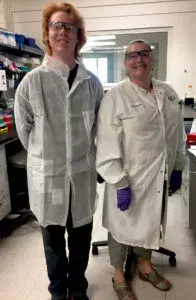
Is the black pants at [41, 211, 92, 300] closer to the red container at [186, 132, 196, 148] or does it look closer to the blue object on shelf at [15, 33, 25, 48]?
the red container at [186, 132, 196, 148]

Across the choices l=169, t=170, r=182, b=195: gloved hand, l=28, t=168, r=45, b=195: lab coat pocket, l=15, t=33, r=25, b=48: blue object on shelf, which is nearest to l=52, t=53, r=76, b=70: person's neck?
l=28, t=168, r=45, b=195: lab coat pocket

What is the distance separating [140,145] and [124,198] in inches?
10.6

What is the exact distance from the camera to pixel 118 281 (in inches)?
61.9

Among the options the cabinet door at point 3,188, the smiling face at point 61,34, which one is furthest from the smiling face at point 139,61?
the cabinet door at point 3,188

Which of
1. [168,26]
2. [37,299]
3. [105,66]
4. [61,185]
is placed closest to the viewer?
[61,185]

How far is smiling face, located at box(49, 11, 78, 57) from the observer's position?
A: 3.89ft

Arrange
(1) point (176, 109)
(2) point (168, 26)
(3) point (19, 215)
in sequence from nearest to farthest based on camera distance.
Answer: (1) point (176, 109) < (3) point (19, 215) < (2) point (168, 26)

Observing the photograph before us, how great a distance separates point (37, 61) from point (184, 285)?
3.25 meters

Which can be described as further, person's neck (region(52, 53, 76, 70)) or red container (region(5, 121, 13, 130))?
red container (region(5, 121, 13, 130))

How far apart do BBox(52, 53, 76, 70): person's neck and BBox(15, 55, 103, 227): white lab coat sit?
2 centimetres

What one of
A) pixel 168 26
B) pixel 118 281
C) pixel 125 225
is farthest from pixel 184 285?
pixel 168 26

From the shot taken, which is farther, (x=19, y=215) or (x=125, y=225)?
(x=19, y=215)

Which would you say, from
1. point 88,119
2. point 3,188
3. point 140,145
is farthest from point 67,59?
point 3,188

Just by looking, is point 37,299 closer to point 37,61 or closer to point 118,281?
point 118,281
